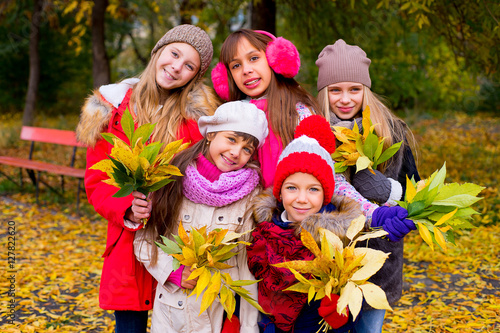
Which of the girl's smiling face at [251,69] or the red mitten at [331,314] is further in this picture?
the girl's smiling face at [251,69]

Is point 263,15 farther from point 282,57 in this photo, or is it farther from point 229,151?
point 229,151

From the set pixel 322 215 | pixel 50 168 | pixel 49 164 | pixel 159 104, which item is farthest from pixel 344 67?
pixel 49 164

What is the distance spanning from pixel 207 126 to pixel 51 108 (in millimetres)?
15183

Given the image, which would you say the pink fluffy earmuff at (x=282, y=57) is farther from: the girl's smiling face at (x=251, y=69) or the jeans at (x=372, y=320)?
the jeans at (x=372, y=320)

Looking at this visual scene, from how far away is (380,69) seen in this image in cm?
1073

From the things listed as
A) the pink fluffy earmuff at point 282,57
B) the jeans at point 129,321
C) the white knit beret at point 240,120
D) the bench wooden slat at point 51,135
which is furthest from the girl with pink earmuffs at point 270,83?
the bench wooden slat at point 51,135

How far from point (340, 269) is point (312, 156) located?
1.71ft

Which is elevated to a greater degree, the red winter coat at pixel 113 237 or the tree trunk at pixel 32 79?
the tree trunk at pixel 32 79

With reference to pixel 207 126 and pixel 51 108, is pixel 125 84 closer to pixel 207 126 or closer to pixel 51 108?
pixel 207 126

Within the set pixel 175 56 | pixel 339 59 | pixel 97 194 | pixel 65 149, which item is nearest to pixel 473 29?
pixel 339 59

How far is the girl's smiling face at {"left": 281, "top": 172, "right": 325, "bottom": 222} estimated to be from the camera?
1949 mm

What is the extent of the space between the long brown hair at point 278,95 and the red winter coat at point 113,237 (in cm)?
34

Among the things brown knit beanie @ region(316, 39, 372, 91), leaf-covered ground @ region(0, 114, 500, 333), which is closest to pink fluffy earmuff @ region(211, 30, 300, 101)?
brown knit beanie @ region(316, 39, 372, 91)

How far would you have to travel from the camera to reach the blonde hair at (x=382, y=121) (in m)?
Answer: 2.36
